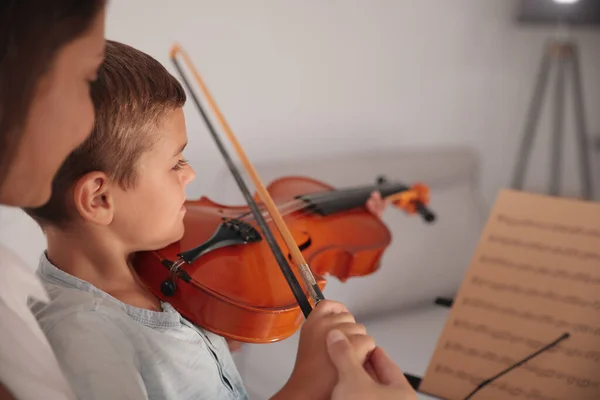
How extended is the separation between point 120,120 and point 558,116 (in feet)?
6.25

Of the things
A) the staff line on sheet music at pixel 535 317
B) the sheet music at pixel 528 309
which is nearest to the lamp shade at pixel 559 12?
the sheet music at pixel 528 309

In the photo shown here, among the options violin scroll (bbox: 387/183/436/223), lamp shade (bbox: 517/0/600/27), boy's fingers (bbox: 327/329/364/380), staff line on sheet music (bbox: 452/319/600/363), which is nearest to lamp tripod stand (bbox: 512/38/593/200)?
lamp shade (bbox: 517/0/600/27)

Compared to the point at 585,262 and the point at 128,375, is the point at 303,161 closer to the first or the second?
the point at 585,262

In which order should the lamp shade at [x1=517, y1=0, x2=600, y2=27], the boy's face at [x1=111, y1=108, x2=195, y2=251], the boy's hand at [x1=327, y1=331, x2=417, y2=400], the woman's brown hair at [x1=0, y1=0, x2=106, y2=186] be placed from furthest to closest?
the lamp shade at [x1=517, y1=0, x2=600, y2=27]
the boy's face at [x1=111, y1=108, x2=195, y2=251]
the boy's hand at [x1=327, y1=331, x2=417, y2=400]
the woman's brown hair at [x1=0, y1=0, x2=106, y2=186]

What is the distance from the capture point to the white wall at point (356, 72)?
1.19 meters

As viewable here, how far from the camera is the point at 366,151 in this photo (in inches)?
65.1

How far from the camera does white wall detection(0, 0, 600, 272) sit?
1187mm

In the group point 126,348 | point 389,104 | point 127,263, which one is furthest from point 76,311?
point 389,104

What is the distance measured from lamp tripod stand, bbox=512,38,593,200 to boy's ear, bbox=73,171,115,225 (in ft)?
5.84

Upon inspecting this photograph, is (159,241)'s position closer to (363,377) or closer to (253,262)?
(253,262)

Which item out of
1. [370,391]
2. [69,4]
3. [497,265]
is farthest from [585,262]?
[69,4]

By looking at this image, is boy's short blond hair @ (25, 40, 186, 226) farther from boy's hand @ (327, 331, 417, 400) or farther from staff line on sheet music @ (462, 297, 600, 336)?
staff line on sheet music @ (462, 297, 600, 336)

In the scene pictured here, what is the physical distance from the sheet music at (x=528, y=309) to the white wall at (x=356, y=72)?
57cm

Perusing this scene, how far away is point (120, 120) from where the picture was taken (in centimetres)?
56
